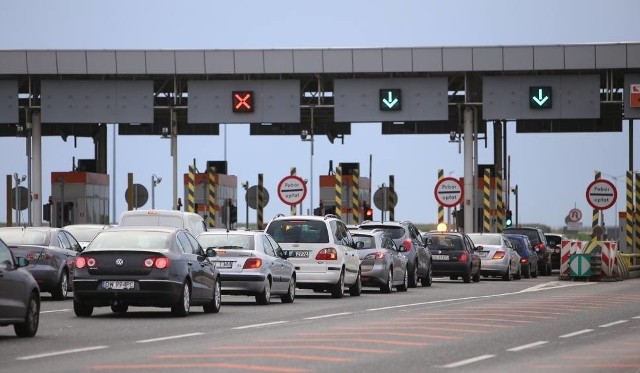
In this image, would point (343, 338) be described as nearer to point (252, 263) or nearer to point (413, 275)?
point (252, 263)

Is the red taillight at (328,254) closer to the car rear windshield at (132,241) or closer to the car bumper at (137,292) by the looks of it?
the car rear windshield at (132,241)

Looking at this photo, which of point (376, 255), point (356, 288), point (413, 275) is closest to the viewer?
point (356, 288)

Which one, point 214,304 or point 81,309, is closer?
point 81,309

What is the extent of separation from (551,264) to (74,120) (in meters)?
18.0

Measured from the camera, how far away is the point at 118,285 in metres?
25.5

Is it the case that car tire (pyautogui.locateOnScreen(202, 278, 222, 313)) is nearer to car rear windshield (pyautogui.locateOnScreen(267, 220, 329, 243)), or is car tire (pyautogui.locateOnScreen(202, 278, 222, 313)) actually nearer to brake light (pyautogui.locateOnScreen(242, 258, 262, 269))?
brake light (pyautogui.locateOnScreen(242, 258, 262, 269))

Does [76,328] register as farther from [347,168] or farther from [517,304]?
[347,168]

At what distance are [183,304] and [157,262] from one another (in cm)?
81

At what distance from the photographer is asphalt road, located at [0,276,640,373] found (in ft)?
55.0

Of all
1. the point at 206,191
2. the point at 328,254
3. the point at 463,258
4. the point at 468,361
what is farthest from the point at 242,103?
the point at 468,361

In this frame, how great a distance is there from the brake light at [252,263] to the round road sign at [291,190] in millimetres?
18134

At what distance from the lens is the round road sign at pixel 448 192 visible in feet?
171

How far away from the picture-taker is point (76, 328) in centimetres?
2288

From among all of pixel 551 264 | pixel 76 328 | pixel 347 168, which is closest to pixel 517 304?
pixel 76 328
